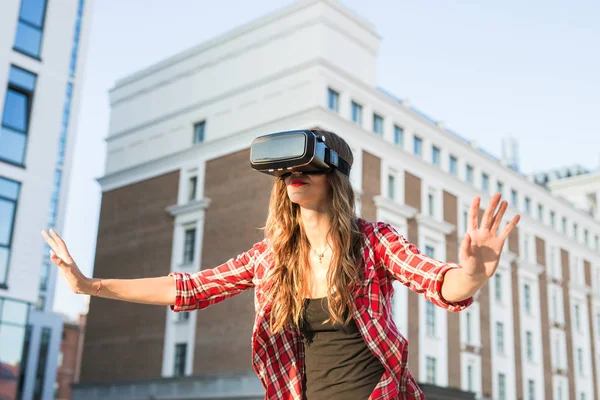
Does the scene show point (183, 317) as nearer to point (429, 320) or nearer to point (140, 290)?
point (429, 320)

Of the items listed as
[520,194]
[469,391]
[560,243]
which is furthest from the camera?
[560,243]

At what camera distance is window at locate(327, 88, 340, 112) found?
31.3m

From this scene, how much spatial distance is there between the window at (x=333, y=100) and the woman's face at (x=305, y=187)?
93.9 feet

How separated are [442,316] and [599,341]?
20.1 metres

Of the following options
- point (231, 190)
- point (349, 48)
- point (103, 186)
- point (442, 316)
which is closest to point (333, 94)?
point (349, 48)

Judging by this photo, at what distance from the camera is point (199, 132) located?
3459 centimetres

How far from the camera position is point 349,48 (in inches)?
1297

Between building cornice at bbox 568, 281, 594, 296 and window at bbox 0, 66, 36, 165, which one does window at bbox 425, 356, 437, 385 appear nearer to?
building cornice at bbox 568, 281, 594, 296

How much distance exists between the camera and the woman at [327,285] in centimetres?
249

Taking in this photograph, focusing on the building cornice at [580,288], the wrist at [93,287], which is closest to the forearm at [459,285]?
the wrist at [93,287]

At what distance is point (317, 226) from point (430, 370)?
31.8 meters

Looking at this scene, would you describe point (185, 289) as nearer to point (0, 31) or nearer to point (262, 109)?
point (0, 31)

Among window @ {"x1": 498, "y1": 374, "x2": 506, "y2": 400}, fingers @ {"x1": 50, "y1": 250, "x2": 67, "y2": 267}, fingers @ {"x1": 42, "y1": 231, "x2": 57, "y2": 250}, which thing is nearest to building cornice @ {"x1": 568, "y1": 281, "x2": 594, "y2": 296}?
window @ {"x1": 498, "y1": 374, "x2": 506, "y2": 400}

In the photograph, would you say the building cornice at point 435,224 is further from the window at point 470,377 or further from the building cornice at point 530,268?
the building cornice at point 530,268
